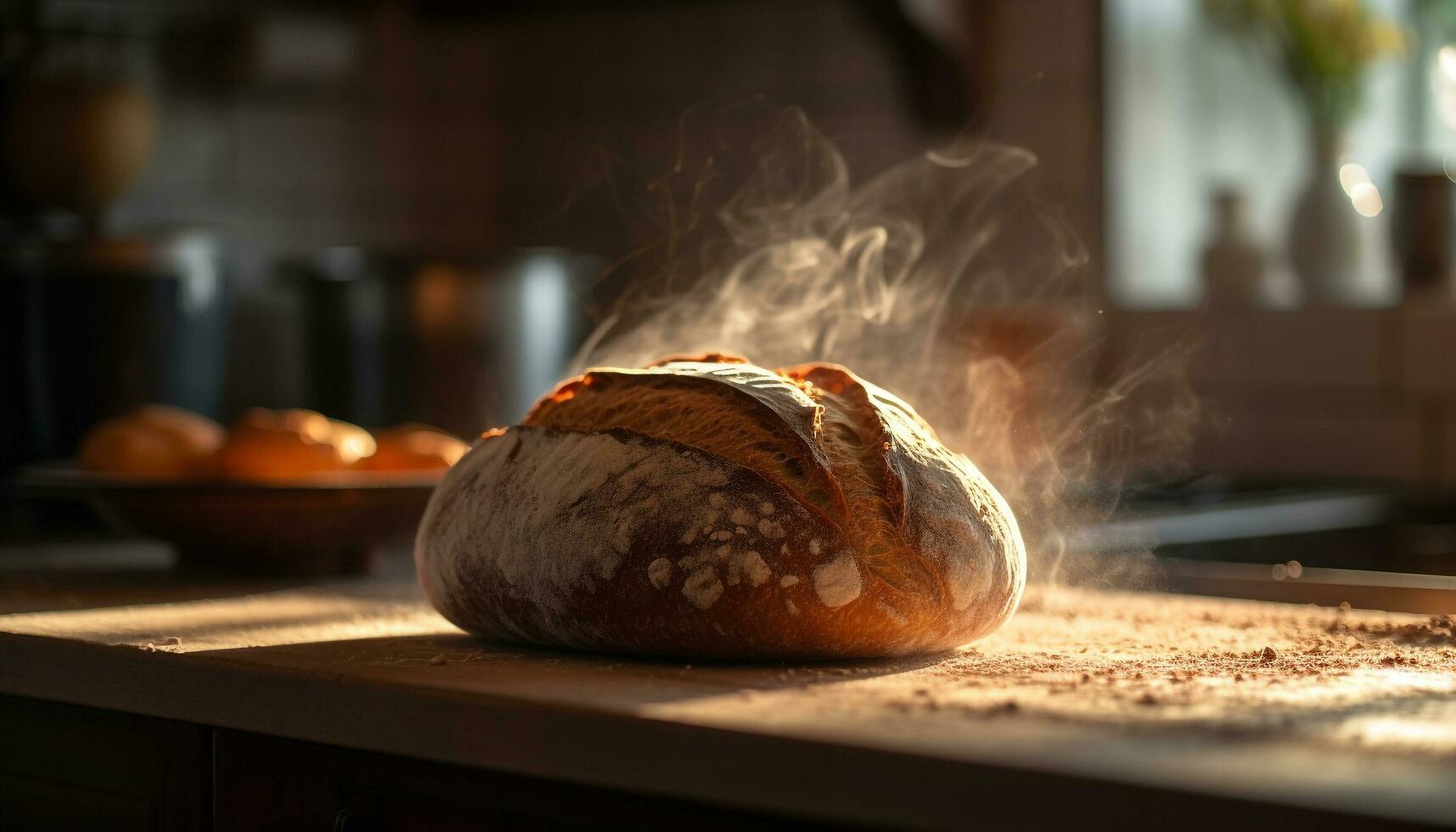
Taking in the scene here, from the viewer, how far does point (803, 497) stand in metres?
0.92

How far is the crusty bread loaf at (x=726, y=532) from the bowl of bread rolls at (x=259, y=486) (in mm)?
368

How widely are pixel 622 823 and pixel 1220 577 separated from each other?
2.92 ft

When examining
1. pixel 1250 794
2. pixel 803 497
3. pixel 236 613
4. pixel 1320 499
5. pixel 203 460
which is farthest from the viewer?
pixel 1320 499

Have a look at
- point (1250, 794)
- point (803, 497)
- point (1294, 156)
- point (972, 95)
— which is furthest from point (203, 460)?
point (1294, 156)

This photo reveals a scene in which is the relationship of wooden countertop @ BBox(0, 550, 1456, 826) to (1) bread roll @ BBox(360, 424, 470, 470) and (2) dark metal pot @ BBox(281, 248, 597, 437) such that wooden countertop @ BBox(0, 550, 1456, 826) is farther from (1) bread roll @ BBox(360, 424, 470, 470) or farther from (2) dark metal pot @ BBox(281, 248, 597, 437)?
(2) dark metal pot @ BBox(281, 248, 597, 437)

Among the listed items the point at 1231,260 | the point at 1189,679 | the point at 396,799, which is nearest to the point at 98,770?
the point at 396,799

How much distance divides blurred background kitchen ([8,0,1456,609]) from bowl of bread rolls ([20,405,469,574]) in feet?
2.20

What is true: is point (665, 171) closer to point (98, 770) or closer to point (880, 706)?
point (98, 770)

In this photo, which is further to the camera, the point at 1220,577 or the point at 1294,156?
the point at 1294,156

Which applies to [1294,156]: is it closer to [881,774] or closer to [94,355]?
[94,355]

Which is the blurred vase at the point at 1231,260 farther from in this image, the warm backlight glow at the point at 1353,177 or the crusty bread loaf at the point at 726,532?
the crusty bread loaf at the point at 726,532

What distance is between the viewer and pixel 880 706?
76cm

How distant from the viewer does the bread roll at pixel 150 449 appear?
4.83 ft

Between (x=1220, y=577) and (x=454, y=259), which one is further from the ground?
(x=454, y=259)
